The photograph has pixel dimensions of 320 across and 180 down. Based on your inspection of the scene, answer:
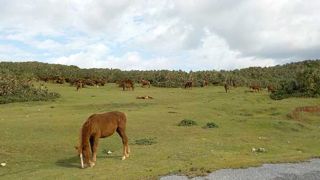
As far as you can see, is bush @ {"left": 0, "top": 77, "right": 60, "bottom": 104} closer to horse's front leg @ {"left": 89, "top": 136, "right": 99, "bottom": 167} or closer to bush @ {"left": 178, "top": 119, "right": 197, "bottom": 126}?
bush @ {"left": 178, "top": 119, "right": 197, "bottom": 126}

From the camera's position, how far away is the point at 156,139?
20469mm

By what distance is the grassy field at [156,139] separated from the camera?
15156 mm

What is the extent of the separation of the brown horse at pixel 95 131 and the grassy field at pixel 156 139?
433 millimetres

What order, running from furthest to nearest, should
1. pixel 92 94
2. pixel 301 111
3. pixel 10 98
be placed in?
1. pixel 92 94
2. pixel 10 98
3. pixel 301 111

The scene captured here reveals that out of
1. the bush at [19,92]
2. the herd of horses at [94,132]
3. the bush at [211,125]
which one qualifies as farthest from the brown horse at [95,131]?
the bush at [19,92]

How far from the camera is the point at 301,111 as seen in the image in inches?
1190

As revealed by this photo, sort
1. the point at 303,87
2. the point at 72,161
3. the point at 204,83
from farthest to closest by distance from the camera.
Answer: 1. the point at 204,83
2. the point at 303,87
3. the point at 72,161

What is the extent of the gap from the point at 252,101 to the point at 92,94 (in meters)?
12.8

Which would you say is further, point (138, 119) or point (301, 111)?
point (301, 111)

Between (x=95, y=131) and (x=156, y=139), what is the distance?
5133 mm

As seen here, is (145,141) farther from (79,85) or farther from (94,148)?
(79,85)

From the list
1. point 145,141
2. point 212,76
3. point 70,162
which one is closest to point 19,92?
point 145,141

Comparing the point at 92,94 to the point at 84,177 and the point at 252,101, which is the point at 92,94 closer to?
the point at 252,101

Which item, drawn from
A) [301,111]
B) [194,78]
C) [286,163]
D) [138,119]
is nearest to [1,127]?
[138,119]
